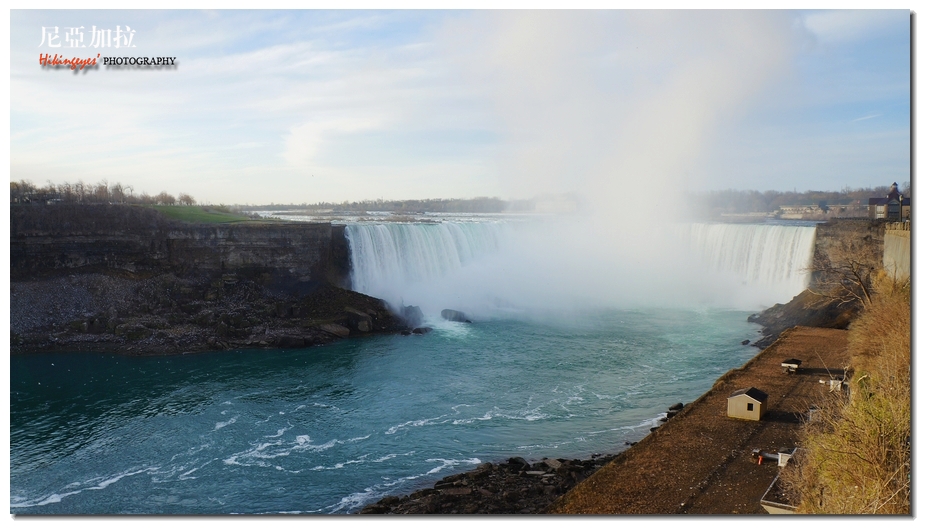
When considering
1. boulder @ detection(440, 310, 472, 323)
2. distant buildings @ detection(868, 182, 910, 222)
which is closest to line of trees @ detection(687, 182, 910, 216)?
distant buildings @ detection(868, 182, 910, 222)

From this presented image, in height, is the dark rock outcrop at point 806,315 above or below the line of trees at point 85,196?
below

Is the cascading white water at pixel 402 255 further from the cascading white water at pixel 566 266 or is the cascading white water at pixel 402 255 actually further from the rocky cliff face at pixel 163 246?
the rocky cliff face at pixel 163 246

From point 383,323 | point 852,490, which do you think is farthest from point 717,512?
point 383,323

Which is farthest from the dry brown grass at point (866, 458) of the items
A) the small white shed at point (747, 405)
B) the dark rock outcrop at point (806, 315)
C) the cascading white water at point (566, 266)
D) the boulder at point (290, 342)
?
the cascading white water at point (566, 266)

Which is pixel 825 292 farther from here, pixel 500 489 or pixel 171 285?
pixel 171 285

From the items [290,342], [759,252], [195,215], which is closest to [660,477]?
[290,342]

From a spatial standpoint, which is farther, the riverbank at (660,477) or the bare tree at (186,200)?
the bare tree at (186,200)
